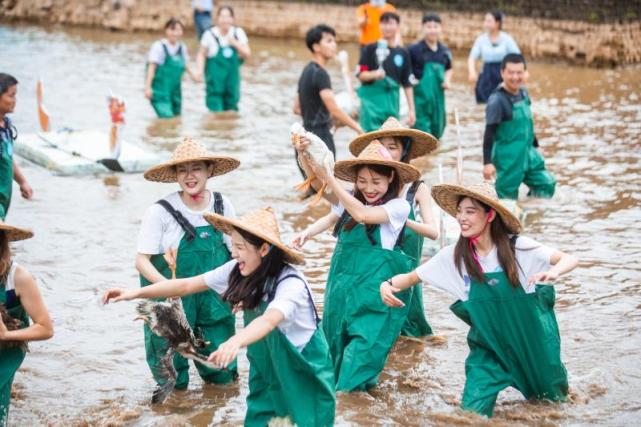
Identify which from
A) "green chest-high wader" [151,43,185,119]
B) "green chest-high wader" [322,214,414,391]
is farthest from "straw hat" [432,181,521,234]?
"green chest-high wader" [151,43,185,119]

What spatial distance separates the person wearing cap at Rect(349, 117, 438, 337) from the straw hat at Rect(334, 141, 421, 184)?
0.19 m

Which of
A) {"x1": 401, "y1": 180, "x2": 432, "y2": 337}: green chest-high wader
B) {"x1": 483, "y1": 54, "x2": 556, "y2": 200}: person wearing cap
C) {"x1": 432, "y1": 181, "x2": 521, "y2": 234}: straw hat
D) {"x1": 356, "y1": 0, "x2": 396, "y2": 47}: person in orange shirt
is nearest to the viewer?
{"x1": 432, "y1": 181, "x2": 521, "y2": 234}: straw hat

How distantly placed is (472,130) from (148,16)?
14.4 metres

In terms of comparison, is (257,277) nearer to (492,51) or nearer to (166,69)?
(492,51)

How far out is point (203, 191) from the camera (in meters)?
6.31

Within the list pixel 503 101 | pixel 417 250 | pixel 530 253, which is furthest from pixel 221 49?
pixel 530 253

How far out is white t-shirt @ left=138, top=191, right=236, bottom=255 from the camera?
616cm

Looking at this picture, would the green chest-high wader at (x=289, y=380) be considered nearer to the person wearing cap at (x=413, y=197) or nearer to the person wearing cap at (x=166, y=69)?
the person wearing cap at (x=413, y=197)

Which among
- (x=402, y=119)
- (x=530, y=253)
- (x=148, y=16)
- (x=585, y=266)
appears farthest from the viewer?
(x=148, y=16)

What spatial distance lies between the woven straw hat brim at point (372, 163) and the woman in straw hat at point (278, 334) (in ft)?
4.12

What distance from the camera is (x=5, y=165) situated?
27.3 ft

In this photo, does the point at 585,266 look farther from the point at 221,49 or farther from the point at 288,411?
the point at 221,49

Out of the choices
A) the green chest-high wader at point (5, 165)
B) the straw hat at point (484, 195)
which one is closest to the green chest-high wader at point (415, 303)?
the straw hat at point (484, 195)

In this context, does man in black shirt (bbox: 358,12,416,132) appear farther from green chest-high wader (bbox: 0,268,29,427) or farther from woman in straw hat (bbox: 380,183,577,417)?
green chest-high wader (bbox: 0,268,29,427)
